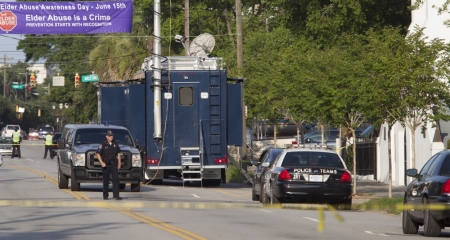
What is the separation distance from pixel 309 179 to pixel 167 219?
395 centimetres

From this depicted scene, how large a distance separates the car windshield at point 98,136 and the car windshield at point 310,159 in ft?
25.1

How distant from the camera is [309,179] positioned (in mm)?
21031

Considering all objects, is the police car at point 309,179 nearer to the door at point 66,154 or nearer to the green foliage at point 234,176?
the door at point 66,154

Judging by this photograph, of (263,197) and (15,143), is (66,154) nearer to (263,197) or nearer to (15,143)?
(263,197)

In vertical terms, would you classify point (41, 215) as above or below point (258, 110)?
below

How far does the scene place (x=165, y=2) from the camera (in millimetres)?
61375

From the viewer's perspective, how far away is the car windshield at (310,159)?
70.7ft

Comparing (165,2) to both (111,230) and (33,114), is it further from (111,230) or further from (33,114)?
(33,114)

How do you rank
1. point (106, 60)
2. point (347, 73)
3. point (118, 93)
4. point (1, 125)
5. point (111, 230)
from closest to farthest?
1. point (111, 230)
2. point (347, 73)
3. point (118, 93)
4. point (106, 60)
5. point (1, 125)

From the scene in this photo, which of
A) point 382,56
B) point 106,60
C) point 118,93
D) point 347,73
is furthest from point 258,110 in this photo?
point 106,60

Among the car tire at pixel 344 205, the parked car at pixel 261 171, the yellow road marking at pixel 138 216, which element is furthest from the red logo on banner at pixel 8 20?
the car tire at pixel 344 205

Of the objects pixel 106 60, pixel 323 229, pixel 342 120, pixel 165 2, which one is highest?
pixel 165 2

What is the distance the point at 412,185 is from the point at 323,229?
178 cm

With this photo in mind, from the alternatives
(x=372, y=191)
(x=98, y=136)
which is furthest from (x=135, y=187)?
(x=372, y=191)
